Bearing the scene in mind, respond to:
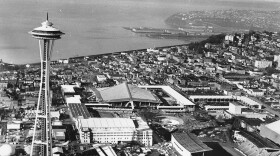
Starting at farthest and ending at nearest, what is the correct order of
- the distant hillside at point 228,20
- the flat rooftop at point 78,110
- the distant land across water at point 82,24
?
the distant hillside at point 228,20 → the distant land across water at point 82,24 → the flat rooftop at point 78,110

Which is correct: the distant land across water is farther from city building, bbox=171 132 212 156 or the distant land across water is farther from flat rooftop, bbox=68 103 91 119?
city building, bbox=171 132 212 156

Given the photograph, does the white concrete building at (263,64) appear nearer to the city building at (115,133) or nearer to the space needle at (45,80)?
the city building at (115,133)

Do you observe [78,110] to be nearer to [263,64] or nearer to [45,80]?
[45,80]

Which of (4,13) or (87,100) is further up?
(4,13)

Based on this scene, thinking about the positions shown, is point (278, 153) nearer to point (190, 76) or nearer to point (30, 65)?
point (190, 76)

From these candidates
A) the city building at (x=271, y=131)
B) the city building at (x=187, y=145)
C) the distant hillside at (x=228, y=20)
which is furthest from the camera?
the distant hillside at (x=228, y=20)

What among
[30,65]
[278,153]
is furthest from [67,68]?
[278,153]

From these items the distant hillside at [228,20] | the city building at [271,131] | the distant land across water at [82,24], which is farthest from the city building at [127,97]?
the distant hillside at [228,20]
